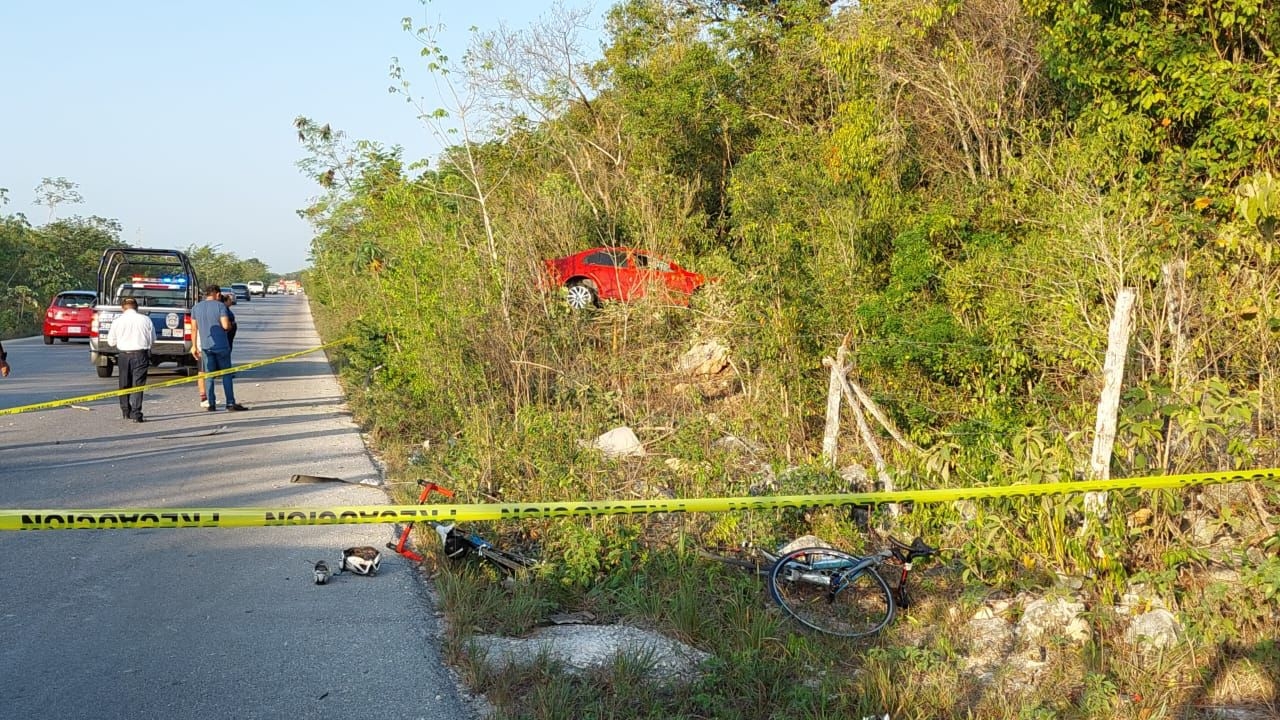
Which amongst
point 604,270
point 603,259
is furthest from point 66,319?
point 604,270

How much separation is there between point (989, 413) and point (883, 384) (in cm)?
148

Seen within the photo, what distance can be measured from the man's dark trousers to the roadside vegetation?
2.80 m

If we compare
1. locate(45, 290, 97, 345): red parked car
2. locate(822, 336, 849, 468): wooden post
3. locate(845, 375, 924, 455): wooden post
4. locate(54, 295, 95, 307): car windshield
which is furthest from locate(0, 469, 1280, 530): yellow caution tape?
locate(54, 295, 95, 307): car windshield

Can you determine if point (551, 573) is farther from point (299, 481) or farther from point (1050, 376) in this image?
point (1050, 376)

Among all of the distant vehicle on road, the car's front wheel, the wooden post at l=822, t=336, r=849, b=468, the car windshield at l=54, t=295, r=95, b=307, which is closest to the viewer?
the wooden post at l=822, t=336, r=849, b=468

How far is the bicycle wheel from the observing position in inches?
231

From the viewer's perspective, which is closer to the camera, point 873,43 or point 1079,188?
point 1079,188

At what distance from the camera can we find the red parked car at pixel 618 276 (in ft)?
40.2

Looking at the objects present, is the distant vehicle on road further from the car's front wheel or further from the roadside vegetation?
the car's front wheel

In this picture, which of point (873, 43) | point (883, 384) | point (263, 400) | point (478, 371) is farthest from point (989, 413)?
point (263, 400)

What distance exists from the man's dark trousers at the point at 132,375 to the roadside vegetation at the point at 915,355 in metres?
2.80

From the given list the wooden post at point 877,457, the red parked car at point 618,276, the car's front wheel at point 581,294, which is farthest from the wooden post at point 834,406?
the car's front wheel at point 581,294

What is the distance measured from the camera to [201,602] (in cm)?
570

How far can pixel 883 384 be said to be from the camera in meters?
10.4
